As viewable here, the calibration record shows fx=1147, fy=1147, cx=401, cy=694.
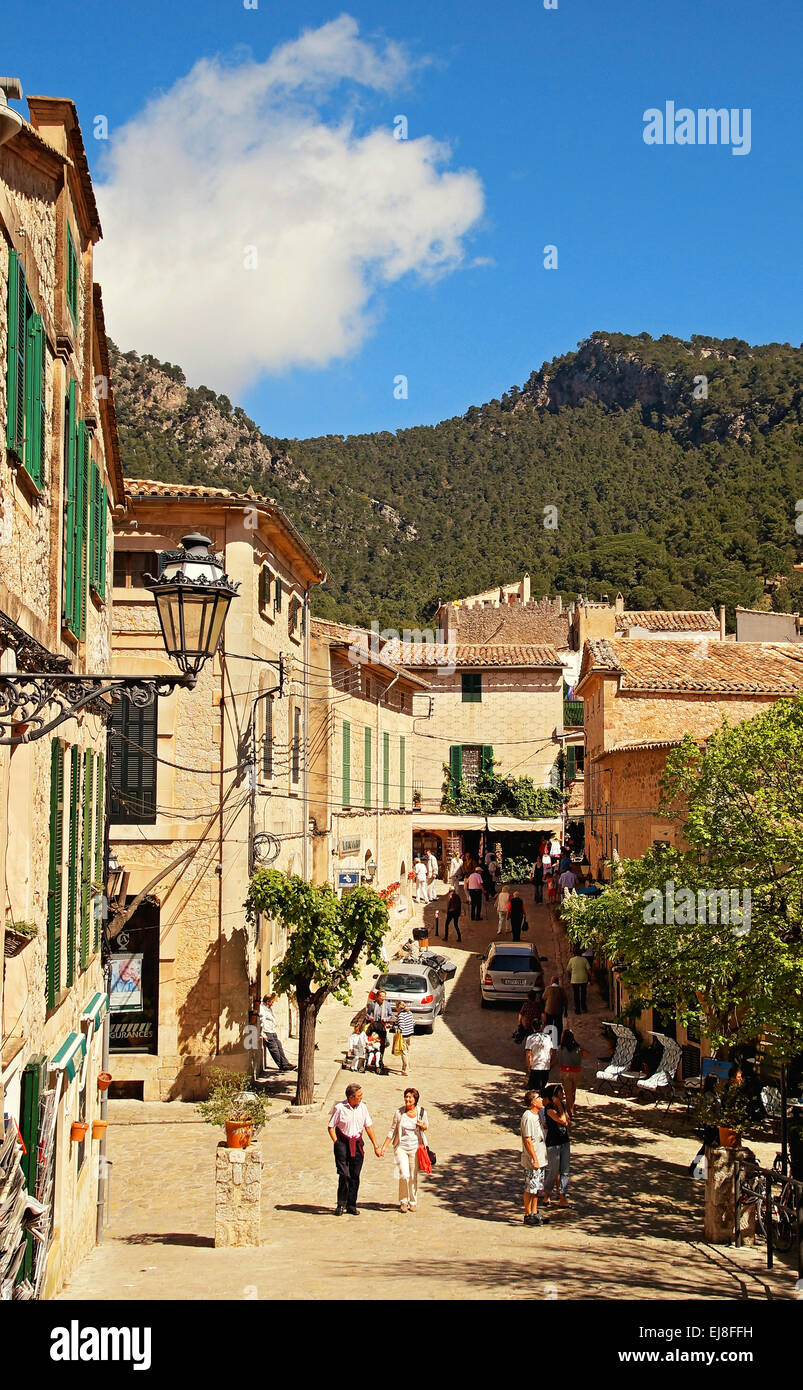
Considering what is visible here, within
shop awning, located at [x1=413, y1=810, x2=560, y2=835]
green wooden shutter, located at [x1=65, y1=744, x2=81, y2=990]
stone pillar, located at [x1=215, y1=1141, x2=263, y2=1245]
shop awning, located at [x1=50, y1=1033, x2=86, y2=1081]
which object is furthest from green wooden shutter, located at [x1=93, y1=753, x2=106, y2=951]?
shop awning, located at [x1=413, y1=810, x2=560, y2=835]

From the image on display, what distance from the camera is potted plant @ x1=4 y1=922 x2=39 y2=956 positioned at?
6770mm

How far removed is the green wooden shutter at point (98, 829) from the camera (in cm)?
1204

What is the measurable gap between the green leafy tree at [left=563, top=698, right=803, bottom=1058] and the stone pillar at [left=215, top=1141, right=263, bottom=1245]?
14.4 ft

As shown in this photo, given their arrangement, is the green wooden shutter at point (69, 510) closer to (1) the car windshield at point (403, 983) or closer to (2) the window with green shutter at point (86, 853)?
(2) the window with green shutter at point (86, 853)

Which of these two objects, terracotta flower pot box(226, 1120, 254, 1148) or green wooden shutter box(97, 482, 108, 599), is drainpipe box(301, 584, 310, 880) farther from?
terracotta flower pot box(226, 1120, 254, 1148)

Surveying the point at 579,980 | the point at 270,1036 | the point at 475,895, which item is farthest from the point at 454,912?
the point at 270,1036

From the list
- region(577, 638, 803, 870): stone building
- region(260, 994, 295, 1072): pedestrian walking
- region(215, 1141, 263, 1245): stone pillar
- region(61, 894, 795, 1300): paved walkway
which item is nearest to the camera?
region(61, 894, 795, 1300): paved walkway

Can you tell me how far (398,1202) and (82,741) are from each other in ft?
20.0

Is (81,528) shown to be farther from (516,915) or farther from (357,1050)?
(516,915)

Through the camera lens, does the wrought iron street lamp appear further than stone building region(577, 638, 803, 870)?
No

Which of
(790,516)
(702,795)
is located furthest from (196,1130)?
(790,516)

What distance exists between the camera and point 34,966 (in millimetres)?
7664

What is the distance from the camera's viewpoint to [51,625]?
8258mm
